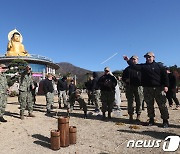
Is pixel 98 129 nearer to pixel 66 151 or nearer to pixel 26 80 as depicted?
pixel 66 151

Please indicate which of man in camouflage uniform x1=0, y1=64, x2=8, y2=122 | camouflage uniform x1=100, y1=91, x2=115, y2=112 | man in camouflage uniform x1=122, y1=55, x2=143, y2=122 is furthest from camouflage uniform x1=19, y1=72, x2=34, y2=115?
man in camouflage uniform x1=122, y1=55, x2=143, y2=122

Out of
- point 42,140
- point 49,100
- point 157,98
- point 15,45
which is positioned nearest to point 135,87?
point 157,98

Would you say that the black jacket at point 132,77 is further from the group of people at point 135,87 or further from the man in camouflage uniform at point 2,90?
the man in camouflage uniform at point 2,90

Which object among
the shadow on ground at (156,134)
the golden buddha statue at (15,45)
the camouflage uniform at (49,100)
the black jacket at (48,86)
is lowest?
the shadow on ground at (156,134)

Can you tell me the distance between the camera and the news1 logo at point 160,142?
6.10 m

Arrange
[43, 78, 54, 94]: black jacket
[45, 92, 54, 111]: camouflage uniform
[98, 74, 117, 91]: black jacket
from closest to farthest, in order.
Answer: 1. [98, 74, 117, 91]: black jacket
2. [45, 92, 54, 111]: camouflage uniform
3. [43, 78, 54, 94]: black jacket

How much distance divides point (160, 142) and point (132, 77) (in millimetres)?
3447

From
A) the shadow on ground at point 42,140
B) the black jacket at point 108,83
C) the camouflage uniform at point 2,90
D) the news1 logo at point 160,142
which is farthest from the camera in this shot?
the black jacket at point 108,83

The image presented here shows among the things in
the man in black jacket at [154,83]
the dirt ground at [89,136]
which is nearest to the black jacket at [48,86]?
the dirt ground at [89,136]

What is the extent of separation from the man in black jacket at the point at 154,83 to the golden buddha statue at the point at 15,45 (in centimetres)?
5528

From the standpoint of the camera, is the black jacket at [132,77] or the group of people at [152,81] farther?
the black jacket at [132,77]

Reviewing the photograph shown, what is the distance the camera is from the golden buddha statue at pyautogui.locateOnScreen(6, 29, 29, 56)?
6204 centimetres

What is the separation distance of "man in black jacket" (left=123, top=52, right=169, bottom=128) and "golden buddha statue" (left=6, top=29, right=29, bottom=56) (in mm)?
55275

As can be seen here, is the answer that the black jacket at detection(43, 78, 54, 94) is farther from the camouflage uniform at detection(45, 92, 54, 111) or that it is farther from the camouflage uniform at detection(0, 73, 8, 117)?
the camouflage uniform at detection(0, 73, 8, 117)
